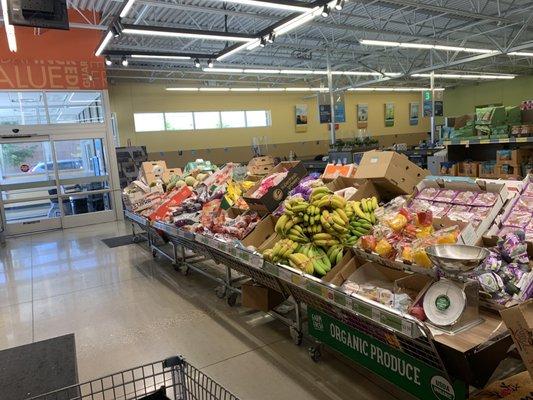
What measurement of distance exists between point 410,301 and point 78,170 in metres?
8.95

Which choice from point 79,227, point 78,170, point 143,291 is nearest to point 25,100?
point 78,170

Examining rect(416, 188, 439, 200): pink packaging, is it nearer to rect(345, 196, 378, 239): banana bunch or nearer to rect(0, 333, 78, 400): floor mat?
rect(345, 196, 378, 239): banana bunch

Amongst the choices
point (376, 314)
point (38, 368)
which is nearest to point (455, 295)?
point (376, 314)

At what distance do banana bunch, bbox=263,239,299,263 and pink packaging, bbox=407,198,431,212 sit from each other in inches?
33.2

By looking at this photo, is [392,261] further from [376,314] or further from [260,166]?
[260,166]

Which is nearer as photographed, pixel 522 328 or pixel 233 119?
pixel 522 328

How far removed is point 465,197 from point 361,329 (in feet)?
3.69

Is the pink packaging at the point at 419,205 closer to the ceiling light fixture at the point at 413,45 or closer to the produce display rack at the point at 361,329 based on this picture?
the produce display rack at the point at 361,329

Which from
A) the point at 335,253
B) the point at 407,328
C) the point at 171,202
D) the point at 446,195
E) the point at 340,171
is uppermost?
the point at 340,171

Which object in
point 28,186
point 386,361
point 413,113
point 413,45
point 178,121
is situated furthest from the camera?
point 413,113

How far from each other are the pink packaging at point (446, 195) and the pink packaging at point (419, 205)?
0.07m

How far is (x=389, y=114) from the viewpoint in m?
21.8

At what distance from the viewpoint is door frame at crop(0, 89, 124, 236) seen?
8.62 metres

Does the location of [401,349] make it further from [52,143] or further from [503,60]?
[503,60]
